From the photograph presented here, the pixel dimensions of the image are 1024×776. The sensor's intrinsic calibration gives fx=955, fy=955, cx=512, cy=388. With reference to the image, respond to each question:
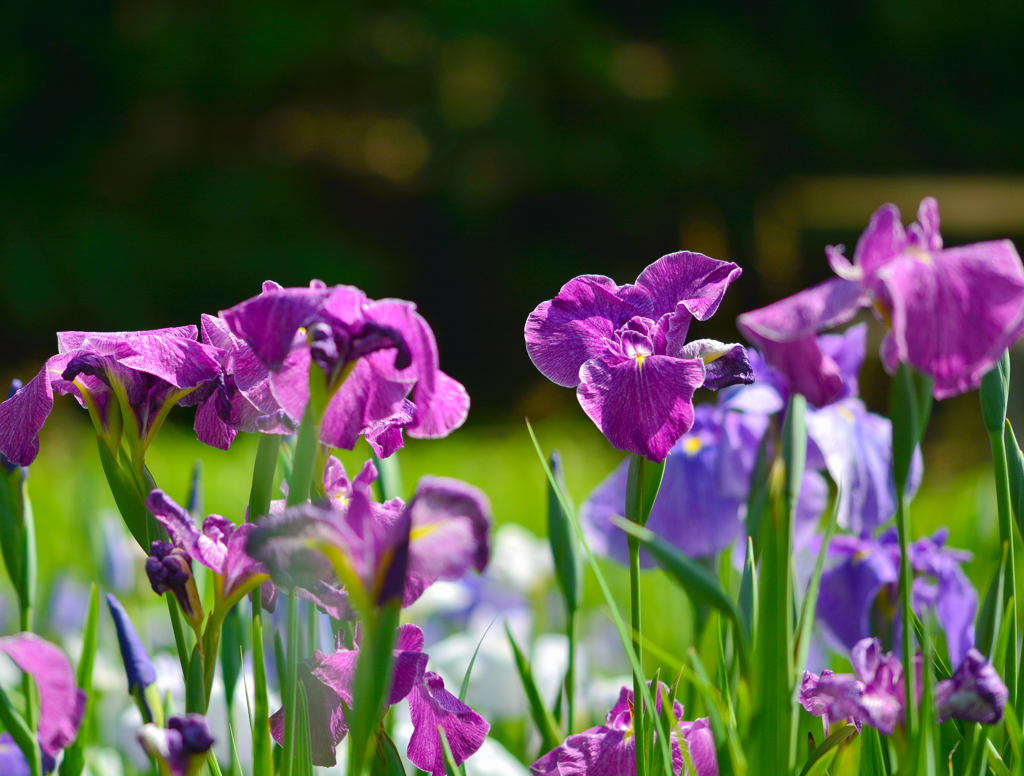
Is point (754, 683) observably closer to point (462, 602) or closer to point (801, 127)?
point (462, 602)

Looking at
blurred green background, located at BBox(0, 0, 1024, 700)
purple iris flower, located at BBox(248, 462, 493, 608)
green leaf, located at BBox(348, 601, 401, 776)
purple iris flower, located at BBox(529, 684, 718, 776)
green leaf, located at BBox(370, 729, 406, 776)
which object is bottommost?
purple iris flower, located at BBox(529, 684, 718, 776)

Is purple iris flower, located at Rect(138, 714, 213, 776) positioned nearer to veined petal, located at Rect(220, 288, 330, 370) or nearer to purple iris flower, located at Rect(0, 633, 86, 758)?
purple iris flower, located at Rect(0, 633, 86, 758)

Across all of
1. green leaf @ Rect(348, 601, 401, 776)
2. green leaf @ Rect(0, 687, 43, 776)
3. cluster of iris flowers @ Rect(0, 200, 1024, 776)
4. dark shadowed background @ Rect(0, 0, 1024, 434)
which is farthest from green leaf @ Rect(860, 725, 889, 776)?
dark shadowed background @ Rect(0, 0, 1024, 434)

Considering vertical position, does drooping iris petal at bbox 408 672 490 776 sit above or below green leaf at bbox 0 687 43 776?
below

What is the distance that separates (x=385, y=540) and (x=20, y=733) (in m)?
0.18

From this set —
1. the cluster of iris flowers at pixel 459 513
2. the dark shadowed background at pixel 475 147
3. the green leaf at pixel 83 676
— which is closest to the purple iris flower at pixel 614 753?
the cluster of iris flowers at pixel 459 513

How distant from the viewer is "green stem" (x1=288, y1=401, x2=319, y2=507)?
0.35 m

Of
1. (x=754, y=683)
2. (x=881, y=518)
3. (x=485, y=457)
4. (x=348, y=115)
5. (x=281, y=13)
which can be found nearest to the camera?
(x=754, y=683)

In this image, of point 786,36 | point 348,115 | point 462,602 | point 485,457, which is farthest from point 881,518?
point 348,115

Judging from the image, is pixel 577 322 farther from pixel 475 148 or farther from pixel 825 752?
pixel 475 148

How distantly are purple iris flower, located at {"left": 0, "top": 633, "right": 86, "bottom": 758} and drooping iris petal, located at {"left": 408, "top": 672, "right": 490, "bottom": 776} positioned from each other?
0.53 ft

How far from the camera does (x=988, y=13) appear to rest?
21.6 feet

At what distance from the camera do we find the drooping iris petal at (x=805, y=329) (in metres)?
0.33

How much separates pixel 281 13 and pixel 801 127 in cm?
371
